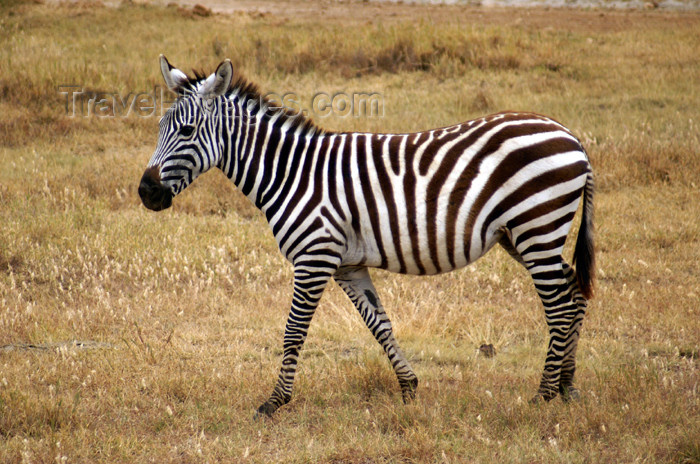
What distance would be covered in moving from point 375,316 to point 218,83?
2041 millimetres

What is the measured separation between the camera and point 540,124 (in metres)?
4.79

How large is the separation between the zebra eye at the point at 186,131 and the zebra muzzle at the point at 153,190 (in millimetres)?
309

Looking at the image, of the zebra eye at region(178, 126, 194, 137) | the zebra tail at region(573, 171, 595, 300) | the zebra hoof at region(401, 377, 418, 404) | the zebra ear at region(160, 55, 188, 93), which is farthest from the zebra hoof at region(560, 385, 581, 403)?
the zebra ear at region(160, 55, 188, 93)

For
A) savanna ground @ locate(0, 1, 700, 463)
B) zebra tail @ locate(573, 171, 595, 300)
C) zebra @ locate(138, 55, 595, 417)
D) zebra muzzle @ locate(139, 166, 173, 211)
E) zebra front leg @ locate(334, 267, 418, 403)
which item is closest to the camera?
savanna ground @ locate(0, 1, 700, 463)

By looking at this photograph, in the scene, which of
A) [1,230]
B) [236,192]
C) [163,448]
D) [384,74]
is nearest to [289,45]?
[384,74]

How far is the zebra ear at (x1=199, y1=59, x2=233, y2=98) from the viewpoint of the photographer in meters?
4.88

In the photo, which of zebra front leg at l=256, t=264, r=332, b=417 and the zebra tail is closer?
zebra front leg at l=256, t=264, r=332, b=417

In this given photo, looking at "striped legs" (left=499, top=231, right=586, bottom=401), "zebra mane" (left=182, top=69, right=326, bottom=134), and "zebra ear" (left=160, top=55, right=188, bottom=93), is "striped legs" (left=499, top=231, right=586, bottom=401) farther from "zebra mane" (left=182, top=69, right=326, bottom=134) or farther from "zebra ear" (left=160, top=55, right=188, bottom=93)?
"zebra ear" (left=160, top=55, right=188, bottom=93)

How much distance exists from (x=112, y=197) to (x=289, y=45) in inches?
316

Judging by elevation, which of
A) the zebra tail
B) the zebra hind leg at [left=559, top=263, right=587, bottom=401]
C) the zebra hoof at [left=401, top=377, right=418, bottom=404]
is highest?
the zebra tail

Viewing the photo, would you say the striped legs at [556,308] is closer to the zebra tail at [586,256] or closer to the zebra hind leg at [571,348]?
the zebra hind leg at [571,348]

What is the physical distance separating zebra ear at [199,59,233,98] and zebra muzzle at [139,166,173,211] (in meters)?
0.67

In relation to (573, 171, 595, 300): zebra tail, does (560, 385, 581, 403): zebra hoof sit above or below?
below

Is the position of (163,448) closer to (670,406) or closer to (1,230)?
(670,406)
